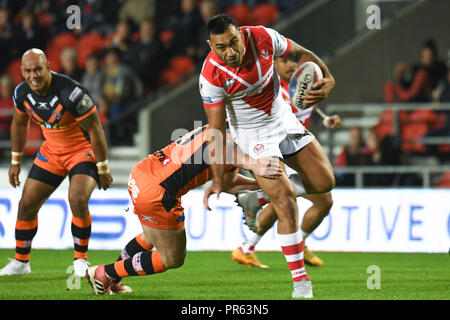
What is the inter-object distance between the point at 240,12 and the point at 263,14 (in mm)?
527

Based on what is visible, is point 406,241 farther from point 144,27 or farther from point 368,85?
point 144,27

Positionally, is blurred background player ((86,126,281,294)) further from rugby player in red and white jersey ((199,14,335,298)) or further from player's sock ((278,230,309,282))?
player's sock ((278,230,309,282))

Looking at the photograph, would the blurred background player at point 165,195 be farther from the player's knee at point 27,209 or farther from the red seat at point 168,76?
the red seat at point 168,76

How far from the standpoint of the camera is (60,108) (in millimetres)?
7758

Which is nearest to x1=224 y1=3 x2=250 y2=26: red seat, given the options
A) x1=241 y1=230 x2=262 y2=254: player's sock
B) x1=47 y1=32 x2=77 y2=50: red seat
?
x1=47 y1=32 x2=77 y2=50: red seat

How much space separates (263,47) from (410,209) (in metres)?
4.84

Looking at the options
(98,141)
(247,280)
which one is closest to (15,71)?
(98,141)

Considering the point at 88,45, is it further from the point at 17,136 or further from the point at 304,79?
the point at 304,79

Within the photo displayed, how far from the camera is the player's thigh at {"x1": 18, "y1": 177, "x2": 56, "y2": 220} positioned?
7836 millimetres

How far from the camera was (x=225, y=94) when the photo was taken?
6.42 m

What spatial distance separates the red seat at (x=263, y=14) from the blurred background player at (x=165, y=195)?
31.6ft

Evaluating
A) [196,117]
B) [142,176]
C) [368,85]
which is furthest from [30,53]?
[368,85]

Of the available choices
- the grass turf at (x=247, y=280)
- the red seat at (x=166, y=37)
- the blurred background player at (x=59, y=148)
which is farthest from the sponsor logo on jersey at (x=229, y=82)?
the red seat at (x=166, y=37)

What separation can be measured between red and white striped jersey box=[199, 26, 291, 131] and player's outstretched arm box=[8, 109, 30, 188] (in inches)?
89.1
